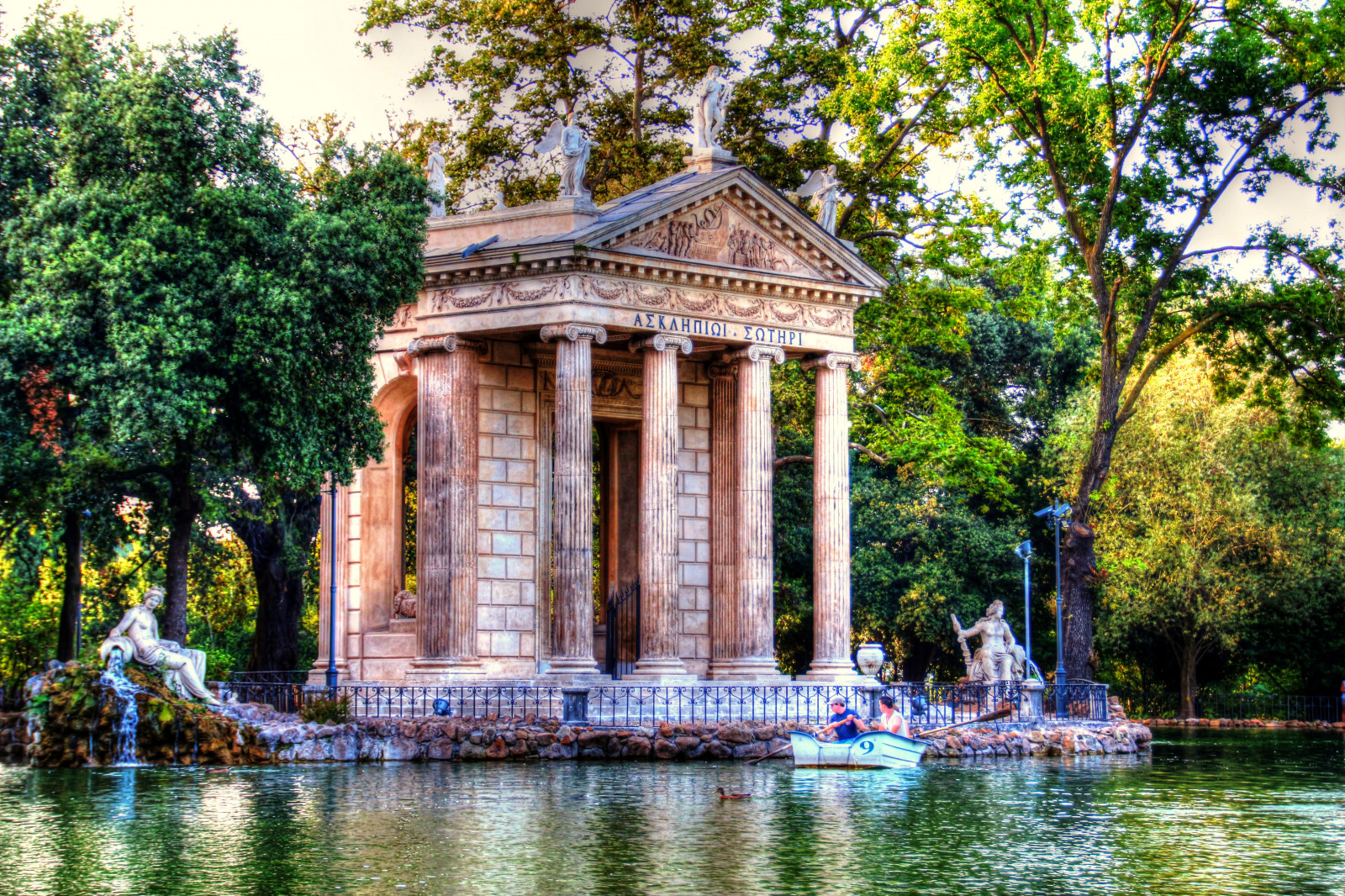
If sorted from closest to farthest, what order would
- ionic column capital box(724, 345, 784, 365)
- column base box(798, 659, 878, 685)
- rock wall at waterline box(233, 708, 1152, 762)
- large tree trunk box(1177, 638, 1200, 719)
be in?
rock wall at waterline box(233, 708, 1152, 762) → column base box(798, 659, 878, 685) → ionic column capital box(724, 345, 784, 365) → large tree trunk box(1177, 638, 1200, 719)

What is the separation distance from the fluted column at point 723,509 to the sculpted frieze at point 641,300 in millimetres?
2163

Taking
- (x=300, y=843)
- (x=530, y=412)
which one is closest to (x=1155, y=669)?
(x=530, y=412)

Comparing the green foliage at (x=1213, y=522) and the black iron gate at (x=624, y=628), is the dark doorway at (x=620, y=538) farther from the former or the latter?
the green foliage at (x=1213, y=522)

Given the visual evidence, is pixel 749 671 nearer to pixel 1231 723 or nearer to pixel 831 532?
pixel 831 532

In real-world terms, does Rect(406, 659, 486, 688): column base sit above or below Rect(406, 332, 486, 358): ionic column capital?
below

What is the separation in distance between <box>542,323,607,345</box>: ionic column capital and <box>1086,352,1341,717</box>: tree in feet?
74.1

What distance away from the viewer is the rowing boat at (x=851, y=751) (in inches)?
1032

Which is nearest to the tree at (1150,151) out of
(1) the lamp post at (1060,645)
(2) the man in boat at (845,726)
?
(1) the lamp post at (1060,645)

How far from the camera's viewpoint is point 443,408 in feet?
110

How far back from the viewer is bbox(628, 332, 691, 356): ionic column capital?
33156 millimetres

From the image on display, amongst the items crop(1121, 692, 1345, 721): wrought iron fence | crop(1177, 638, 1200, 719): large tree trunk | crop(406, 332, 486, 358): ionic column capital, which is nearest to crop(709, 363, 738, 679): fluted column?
crop(406, 332, 486, 358): ionic column capital

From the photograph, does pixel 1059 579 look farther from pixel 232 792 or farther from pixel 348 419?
pixel 232 792

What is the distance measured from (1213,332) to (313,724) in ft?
88.8

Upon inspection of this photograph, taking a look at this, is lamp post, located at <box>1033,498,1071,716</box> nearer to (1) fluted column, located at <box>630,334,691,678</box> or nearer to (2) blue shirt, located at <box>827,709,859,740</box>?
(1) fluted column, located at <box>630,334,691,678</box>
